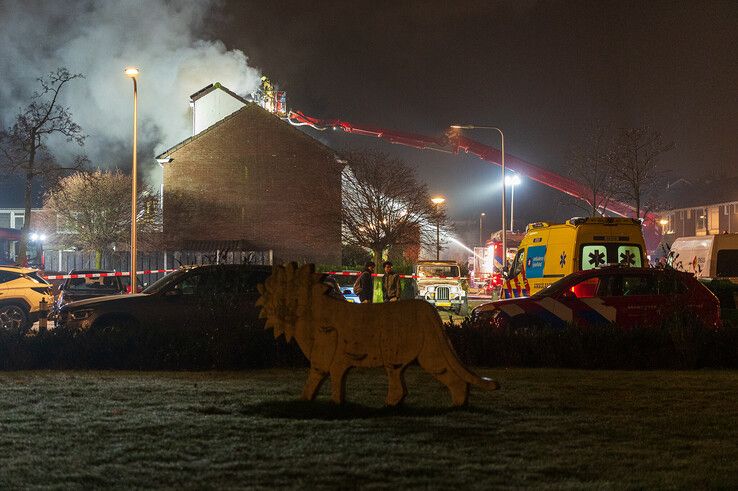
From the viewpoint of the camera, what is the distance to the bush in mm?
13141

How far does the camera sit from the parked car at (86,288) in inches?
893

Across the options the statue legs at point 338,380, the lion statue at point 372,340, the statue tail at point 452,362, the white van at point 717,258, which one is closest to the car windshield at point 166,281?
the lion statue at point 372,340

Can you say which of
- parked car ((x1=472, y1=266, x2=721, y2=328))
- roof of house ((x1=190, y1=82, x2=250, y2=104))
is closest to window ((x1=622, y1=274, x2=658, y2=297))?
parked car ((x1=472, y1=266, x2=721, y2=328))

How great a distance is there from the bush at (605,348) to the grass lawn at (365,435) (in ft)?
6.09

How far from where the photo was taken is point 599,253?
1911 cm

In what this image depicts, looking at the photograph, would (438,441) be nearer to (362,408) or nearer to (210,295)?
(362,408)

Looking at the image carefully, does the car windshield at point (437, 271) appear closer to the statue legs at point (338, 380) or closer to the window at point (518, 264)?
the window at point (518, 264)

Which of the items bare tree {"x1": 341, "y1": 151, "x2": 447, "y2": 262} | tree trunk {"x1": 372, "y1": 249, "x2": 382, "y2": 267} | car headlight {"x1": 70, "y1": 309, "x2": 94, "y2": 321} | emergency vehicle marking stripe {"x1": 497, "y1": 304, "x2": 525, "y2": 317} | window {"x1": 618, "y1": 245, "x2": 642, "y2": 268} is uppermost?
bare tree {"x1": 341, "y1": 151, "x2": 447, "y2": 262}

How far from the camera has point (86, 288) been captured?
24.1m

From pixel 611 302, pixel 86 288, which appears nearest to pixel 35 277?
pixel 86 288

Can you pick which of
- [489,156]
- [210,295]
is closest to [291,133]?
[489,156]

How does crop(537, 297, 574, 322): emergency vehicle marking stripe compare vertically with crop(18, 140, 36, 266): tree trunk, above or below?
below

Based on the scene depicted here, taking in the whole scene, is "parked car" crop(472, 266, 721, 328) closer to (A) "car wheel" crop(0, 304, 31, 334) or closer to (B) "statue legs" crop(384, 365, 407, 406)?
(B) "statue legs" crop(384, 365, 407, 406)

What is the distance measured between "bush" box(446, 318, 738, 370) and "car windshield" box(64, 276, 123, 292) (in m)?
13.8
